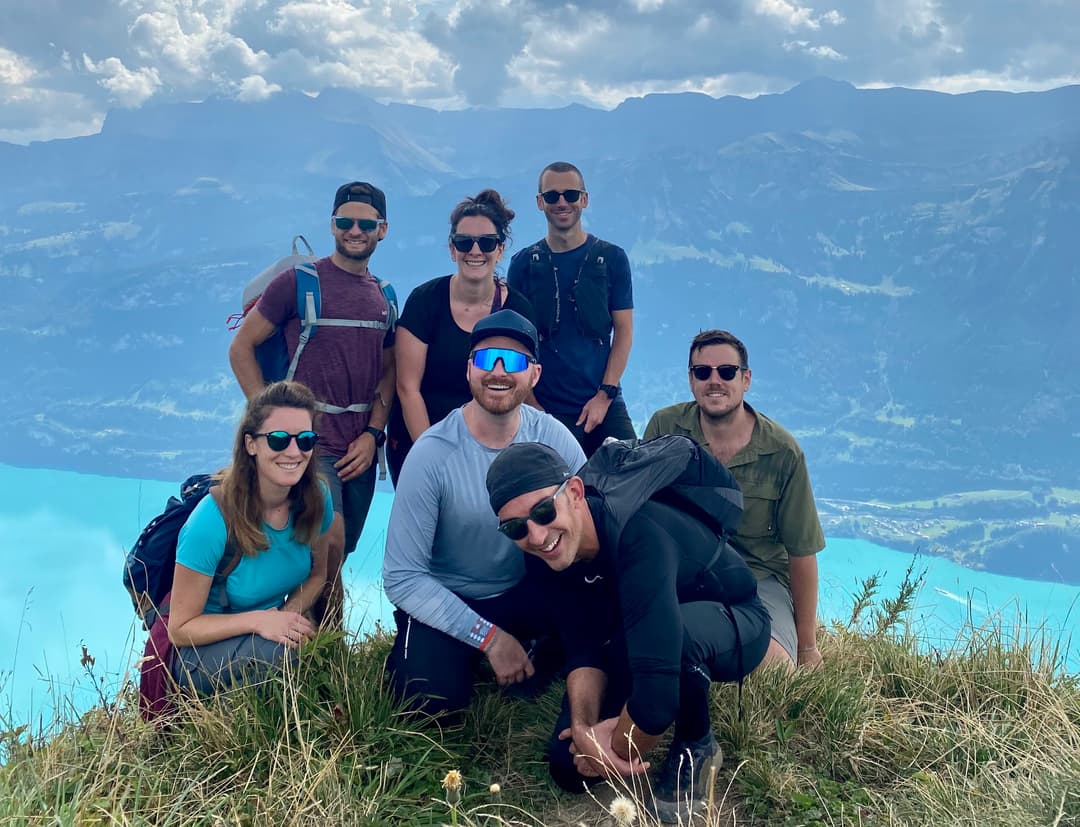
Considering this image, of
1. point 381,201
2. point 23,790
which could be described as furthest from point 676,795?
point 381,201

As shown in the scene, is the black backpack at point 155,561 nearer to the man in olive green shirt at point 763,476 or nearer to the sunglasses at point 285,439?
the sunglasses at point 285,439

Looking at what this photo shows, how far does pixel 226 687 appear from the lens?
154 inches

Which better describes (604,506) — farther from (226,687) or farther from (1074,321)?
(1074,321)

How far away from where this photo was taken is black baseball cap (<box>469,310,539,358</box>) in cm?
414

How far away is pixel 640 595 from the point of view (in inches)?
124

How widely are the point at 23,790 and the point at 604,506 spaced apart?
8.16 feet

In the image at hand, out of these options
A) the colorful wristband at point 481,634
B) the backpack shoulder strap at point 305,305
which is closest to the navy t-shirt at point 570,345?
the backpack shoulder strap at point 305,305

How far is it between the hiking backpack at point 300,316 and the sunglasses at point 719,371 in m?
2.00

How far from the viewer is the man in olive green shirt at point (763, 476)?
490 centimetres

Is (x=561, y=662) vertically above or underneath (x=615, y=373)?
underneath

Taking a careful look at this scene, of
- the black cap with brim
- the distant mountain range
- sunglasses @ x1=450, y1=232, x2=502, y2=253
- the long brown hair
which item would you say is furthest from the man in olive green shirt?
the distant mountain range

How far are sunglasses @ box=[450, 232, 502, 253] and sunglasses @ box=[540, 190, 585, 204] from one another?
32.6 inches

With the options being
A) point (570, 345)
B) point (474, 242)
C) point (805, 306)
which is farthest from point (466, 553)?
point (805, 306)

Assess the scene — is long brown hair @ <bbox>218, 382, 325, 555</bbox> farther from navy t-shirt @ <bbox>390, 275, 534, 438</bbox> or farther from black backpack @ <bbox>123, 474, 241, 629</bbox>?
navy t-shirt @ <bbox>390, 275, 534, 438</bbox>
